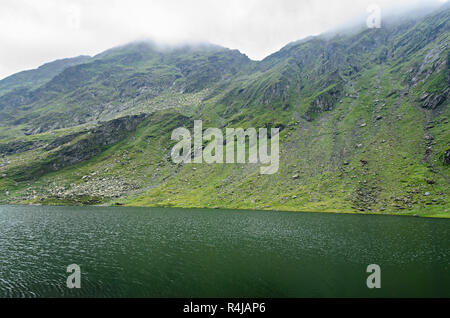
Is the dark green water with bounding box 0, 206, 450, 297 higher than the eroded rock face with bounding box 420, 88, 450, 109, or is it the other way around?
the eroded rock face with bounding box 420, 88, 450, 109

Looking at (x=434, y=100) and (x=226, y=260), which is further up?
(x=434, y=100)

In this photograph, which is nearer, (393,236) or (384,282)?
(384,282)

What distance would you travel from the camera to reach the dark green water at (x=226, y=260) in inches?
1315

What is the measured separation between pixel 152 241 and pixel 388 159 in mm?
143833

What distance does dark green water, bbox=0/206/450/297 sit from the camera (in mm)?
33406

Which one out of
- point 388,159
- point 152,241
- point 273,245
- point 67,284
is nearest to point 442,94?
point 388,159

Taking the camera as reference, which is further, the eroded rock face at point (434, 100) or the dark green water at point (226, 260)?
the eroded rock face at point (434, 100)

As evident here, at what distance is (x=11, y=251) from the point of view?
5125 cm

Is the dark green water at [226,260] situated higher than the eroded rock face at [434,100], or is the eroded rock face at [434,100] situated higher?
the eroded rock face at [434,100]

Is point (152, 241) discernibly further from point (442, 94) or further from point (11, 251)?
point (442, 94)

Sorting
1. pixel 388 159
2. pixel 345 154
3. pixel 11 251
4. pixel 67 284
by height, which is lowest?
pixel 67 284

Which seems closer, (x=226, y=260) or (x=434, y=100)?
(x=226, y=260)

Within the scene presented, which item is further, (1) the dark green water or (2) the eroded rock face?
(2) the eroded rock face

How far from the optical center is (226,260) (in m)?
45.9
